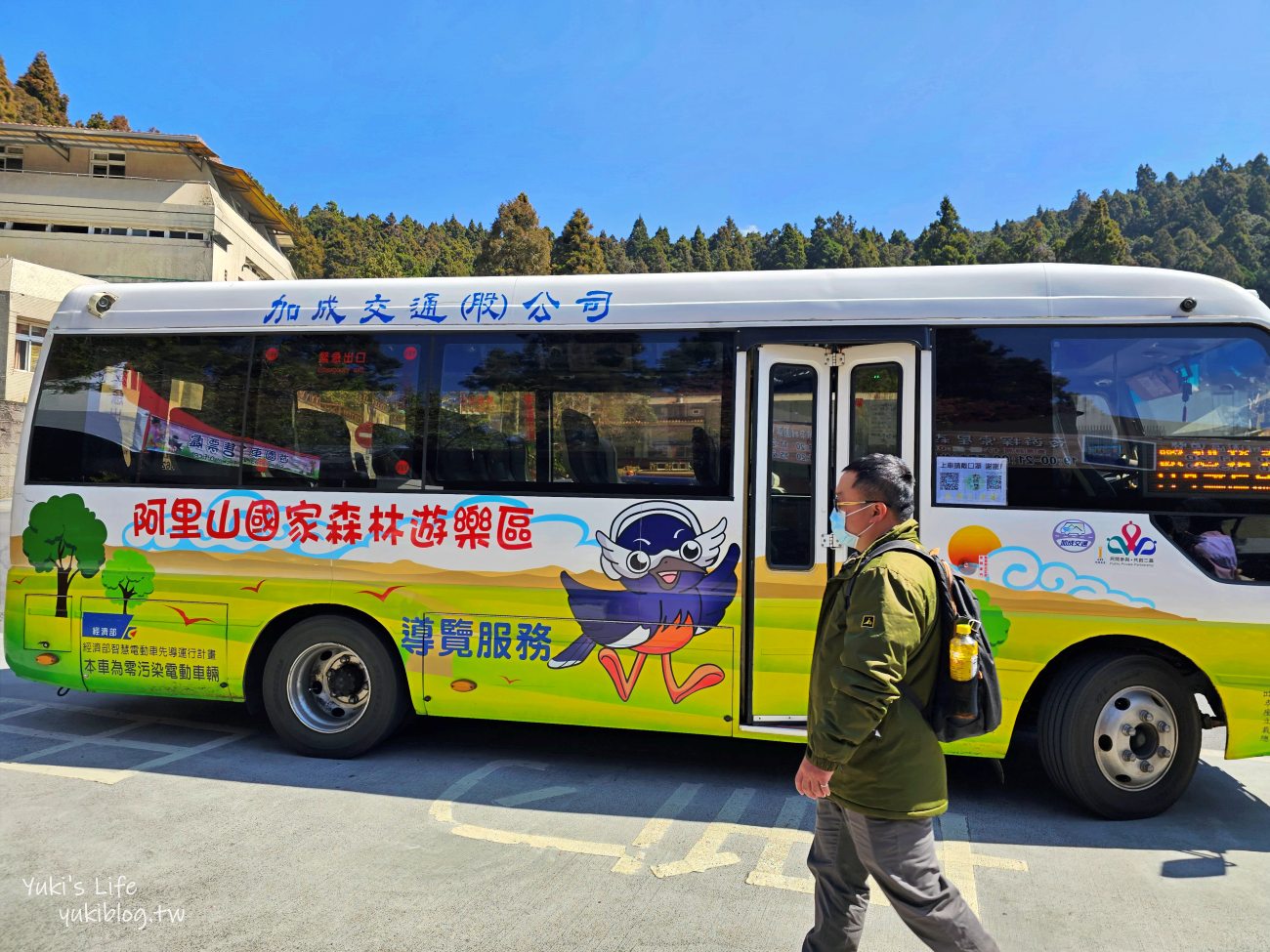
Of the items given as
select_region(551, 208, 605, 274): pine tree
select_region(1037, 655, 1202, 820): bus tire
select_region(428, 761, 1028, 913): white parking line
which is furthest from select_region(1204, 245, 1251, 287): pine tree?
select_region(428, 761, 1028, 913): white parking line

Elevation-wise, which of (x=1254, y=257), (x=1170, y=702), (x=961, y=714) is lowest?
(x=1170, y=702)

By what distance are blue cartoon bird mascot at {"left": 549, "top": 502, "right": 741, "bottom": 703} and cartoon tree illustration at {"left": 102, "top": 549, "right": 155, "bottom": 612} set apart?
2.96 meters

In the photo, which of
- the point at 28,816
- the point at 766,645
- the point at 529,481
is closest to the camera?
the point at 28,816

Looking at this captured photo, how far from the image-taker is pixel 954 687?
2.56 m

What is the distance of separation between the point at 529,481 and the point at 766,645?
1.76 meters

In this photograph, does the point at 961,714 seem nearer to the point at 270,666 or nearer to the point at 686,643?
the point at 686,643

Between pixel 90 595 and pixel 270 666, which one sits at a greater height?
pixel 90 595

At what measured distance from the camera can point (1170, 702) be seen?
15.0 feet

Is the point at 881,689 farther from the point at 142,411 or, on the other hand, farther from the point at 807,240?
the point at 807,240

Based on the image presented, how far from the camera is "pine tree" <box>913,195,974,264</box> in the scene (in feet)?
309

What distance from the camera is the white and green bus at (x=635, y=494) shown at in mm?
4566

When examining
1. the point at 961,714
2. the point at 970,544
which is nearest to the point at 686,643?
the point at 970,544

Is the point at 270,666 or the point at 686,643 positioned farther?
the point at 270,666

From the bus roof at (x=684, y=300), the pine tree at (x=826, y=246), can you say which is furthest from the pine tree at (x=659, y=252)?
the bus roof at (x=684, y=300)
